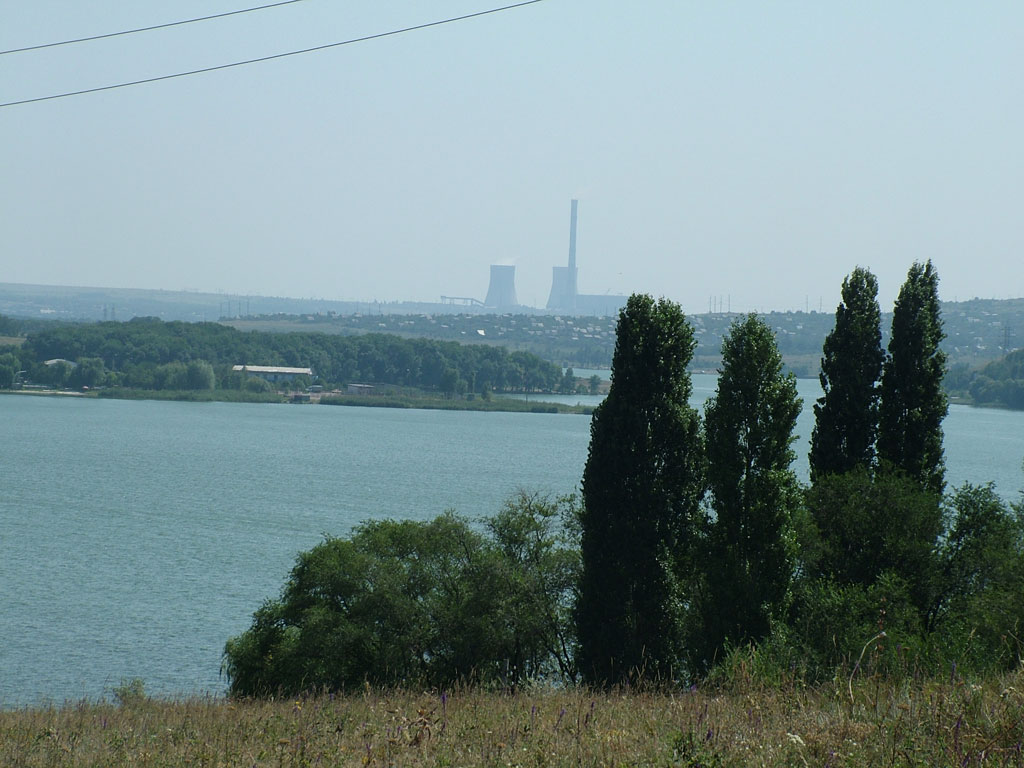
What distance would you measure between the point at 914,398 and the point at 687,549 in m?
7.13

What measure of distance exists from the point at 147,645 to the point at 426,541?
1012cm

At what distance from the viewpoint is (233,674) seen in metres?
21.0

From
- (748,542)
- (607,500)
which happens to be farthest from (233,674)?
(748,542)

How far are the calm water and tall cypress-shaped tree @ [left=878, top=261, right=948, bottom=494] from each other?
52.7ft

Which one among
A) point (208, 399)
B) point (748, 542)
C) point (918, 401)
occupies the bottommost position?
point (208, 399)

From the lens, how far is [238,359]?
135m

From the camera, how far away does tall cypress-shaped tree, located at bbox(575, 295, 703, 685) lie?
16781mm

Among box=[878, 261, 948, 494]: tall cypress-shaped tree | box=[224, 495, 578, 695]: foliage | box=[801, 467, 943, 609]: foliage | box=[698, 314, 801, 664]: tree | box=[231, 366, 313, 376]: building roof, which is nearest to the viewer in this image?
box=[698, 314, 801, 664]: tree

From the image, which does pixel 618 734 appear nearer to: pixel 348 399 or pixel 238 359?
pixel 348 399

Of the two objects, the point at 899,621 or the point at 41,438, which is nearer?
the point at 899,621

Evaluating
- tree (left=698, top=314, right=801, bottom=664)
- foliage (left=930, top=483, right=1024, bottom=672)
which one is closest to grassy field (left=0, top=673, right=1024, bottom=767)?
foliage (left=930, top=483, right=1024, bottom=672)

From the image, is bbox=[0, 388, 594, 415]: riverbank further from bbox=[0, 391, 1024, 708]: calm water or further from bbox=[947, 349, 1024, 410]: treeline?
bbox=[947, 349, 1024, 410]: treeline

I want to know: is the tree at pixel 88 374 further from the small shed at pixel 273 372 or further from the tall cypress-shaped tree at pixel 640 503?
the tall cypress-shaped tree at pixel 640 503

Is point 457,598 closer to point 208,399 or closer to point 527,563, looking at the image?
point 527,563
